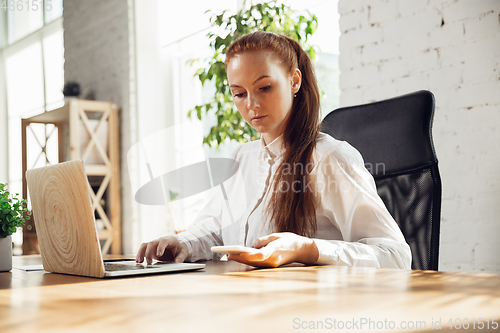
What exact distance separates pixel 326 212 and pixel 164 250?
39cm

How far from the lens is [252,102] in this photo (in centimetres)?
127

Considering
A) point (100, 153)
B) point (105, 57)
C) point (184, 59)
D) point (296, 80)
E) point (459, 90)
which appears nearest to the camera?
point (296, 80)

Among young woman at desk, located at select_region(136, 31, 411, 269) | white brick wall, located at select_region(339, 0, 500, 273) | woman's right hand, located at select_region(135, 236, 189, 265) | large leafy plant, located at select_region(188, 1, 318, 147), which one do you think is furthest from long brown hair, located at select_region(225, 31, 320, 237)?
large leafy plant, located at select_region(188, 1, 318, 147)

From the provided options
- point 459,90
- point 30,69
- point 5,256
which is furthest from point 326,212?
point 30,69

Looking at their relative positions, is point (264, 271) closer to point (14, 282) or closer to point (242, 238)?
point (14, 282)

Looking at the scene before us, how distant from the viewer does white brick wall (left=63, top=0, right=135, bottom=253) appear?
4156 mm

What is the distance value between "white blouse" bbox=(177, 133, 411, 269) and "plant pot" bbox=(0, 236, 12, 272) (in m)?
0.37

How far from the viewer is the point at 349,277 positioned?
0.69 meters

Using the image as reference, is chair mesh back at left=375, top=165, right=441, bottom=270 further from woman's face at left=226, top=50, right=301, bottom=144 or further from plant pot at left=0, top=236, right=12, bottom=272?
plant pot at left=0, top=236, right=12, bottom=272

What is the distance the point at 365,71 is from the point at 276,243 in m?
1.67

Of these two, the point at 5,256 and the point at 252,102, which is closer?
the point at 5,256

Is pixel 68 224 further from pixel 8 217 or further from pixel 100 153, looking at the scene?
pixel 100 153

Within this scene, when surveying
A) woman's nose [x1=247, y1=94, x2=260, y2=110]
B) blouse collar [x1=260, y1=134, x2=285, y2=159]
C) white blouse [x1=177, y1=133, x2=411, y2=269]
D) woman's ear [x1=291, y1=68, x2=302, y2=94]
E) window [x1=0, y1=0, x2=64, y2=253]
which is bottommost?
white blouse [x1=177, y1=133, x2=411, y2=269]

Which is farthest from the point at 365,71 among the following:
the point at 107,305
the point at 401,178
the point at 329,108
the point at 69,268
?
the point at 107,305
